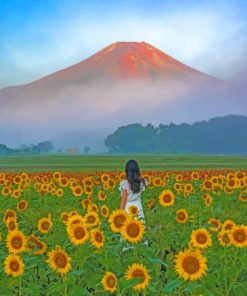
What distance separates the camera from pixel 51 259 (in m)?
5.77

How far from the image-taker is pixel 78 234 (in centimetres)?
650

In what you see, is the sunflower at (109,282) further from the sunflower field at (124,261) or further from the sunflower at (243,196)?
the sunflower at (243,196)

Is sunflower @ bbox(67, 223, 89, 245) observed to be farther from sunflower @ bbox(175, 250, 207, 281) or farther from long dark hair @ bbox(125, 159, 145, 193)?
long dark hair @ bbox(125, 159, 145, 193)

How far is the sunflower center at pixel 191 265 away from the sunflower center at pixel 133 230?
3.23ft

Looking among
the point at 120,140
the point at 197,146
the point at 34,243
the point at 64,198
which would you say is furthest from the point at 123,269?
the point at 197,146

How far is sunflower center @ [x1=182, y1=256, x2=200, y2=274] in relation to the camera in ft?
17.9

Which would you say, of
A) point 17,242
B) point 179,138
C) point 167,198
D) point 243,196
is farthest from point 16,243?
point 179,138

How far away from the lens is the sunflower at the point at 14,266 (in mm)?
5844

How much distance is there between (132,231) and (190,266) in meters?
1.06

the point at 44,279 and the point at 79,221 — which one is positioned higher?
the point at 79,221

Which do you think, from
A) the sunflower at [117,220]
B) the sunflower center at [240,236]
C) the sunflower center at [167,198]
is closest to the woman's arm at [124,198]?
the sunflower center at [167,198]

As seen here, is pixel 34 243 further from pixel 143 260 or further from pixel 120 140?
pixel 120 140

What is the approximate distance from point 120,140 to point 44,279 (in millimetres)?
141112

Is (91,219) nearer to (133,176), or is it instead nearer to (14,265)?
(14,265)
